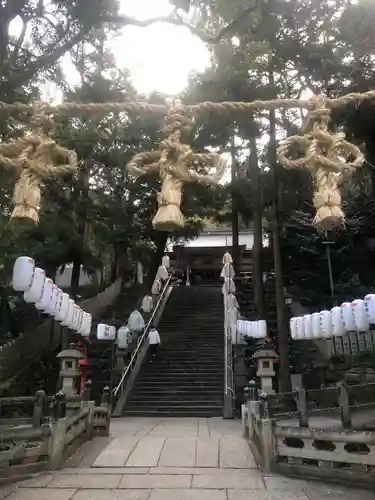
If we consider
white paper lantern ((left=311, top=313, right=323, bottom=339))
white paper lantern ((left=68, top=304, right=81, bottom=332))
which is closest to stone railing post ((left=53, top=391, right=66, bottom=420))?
white paper lantern ((left=68, top=304, right=81, bottom=332))

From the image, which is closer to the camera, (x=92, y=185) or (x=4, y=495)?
(x=4, y=495)

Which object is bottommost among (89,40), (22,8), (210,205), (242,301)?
(242,301)

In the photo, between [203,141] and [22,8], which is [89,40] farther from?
[203,141]

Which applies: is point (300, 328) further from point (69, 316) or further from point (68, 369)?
point (68, 369)

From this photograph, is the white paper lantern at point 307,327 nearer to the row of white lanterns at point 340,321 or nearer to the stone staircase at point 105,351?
the row of white lanterns at point 340,321

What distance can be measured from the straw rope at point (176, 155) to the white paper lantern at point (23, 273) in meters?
Result: 4.53

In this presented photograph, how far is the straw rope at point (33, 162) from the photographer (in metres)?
4.20

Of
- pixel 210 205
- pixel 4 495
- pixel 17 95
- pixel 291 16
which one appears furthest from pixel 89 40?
pixel 210 205

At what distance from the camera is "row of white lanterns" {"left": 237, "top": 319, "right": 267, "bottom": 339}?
535 inches

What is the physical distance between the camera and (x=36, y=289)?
9.09 metres

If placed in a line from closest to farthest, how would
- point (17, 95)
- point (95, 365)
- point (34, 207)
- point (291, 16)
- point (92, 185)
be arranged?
point (34, 207) → point (17, 95) → point (291, 16) → point (95, 365) → point (92, 185)

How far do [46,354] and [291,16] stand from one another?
1364cm

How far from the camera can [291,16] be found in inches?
A: 373

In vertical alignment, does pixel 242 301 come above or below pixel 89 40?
below
